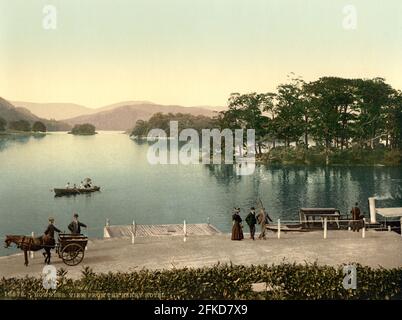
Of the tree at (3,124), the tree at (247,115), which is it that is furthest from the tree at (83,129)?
the tree at (247,115)

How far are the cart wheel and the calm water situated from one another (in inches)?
686

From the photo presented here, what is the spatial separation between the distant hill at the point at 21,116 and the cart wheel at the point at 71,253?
50.5m

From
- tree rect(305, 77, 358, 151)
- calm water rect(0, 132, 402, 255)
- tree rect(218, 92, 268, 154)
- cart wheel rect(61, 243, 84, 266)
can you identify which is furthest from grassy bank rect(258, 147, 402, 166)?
cart wheel rect(61, 243, 84, 266)

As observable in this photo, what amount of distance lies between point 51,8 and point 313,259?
16.6 metres

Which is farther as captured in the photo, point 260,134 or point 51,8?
point 260,134

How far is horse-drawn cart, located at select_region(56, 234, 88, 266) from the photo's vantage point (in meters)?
22.5

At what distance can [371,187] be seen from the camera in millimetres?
64938

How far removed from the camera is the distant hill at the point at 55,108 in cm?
6490

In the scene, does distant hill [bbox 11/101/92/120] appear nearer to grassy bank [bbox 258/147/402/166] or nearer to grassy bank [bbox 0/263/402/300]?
grassy bank [bbox 258/147/402/166]

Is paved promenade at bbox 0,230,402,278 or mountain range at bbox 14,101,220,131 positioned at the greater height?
mountain range at bbox 14,101,220,131
